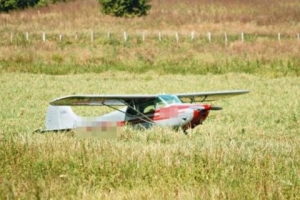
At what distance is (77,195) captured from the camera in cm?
669

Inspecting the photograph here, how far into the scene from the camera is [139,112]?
44.9 ft

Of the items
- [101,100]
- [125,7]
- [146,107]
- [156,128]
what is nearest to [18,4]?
[125,7]

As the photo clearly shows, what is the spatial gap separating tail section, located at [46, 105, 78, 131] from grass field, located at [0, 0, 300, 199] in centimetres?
46

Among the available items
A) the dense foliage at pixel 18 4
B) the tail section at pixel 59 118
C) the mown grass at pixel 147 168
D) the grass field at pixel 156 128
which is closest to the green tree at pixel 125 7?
the grass field at pixel 156 128

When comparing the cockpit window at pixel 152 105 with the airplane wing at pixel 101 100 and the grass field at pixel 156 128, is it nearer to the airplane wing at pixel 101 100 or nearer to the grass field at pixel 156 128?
the airplane wing at pixel 101 100

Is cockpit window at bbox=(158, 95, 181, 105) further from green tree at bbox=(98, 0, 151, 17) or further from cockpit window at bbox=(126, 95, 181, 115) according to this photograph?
green tree at bbox=(98, 0, 151, 17)

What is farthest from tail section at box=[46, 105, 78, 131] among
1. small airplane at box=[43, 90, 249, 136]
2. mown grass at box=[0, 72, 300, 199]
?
mown grass at box=[0, 72, 300, 199]

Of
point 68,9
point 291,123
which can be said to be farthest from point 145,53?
point 68,9

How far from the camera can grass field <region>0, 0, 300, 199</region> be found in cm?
711

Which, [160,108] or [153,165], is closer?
[153,165]

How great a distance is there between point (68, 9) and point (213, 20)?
16.5m

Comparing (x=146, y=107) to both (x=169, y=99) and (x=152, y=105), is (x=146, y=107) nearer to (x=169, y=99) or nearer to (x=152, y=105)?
(x=152, y=105)

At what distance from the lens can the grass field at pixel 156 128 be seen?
7.11 meters

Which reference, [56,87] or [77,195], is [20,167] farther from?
[56,87]
